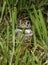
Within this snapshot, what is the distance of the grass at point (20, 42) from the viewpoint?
1.52 metres

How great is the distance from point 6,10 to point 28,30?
0.25 metres

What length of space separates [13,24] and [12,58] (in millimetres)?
304

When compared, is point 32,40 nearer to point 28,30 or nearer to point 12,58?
point 28,30

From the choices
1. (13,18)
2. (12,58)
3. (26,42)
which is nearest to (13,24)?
(13,18)

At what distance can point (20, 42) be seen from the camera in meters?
1.61

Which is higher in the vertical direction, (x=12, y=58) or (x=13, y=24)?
(x=13, y=24)

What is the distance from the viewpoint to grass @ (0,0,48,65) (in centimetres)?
152

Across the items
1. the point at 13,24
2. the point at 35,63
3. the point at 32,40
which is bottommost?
the point at 35,63

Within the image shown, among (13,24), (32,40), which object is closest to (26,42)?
(32,40)

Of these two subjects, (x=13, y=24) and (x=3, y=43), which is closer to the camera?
(x=3, y=43)

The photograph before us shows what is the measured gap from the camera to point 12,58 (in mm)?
1526

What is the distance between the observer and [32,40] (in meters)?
1.75

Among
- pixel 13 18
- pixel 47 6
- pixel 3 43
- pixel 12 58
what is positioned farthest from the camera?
pixel 47 6

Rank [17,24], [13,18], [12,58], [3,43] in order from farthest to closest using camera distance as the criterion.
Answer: [17,24] → [13,18] → [3,43] → [12,58]
